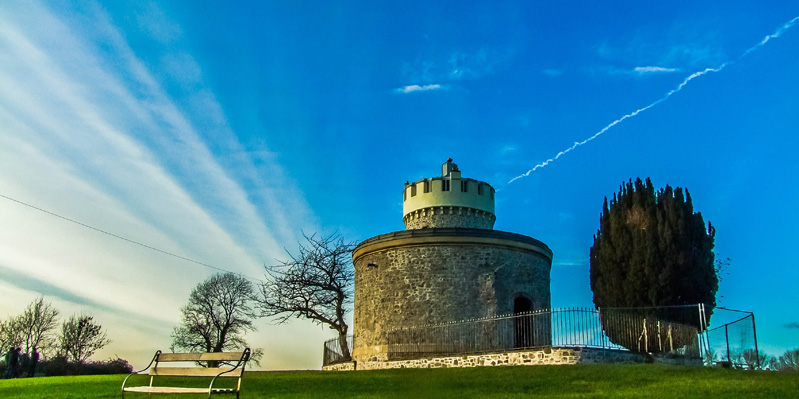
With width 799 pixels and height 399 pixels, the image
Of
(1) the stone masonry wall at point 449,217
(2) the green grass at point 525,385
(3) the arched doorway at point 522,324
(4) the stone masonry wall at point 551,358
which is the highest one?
(1) the stone masonry wall at point 449,217

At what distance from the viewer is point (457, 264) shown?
24062 mm

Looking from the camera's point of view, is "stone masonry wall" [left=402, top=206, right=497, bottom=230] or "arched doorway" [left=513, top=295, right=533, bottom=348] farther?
"stone masonry wall" [left=402, top=206, right=497, bottom=230]

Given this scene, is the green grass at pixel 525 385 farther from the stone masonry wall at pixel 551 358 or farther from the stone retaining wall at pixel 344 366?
the stone retaining wall at pixel 344 366

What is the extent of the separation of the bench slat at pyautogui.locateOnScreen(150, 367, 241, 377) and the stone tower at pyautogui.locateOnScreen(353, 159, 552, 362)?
1370cm

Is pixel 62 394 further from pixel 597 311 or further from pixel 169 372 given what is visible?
pixel 597 311

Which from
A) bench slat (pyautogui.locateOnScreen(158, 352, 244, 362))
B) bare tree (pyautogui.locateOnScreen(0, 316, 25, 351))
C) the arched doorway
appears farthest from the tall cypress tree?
bare tree (pyautogui.locateOnScreen(0, 316, 25, 351))

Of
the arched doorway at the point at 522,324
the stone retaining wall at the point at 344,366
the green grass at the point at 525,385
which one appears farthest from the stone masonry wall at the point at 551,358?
the stone retaining wall at the point at 344,366

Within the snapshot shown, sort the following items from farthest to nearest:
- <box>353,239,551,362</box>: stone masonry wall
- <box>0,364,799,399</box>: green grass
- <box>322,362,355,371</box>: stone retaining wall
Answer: <box>322,362,355,371</box>: stone retaining wall, <box>353,239,551,362</box>: stone masonry wall, <box>0,364,799,399</box>: green grass

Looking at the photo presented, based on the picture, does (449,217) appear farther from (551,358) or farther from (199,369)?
(199,369)

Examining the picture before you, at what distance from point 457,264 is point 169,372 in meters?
14.8

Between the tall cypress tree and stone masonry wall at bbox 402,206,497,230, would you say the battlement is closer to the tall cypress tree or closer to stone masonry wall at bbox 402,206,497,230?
stone masonry wall at bbox 402,206,497,230

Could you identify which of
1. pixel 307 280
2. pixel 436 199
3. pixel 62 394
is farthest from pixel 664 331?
pixel 307 280

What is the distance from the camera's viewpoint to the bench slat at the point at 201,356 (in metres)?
9.72

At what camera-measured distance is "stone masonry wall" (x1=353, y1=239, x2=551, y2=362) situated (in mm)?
23703
